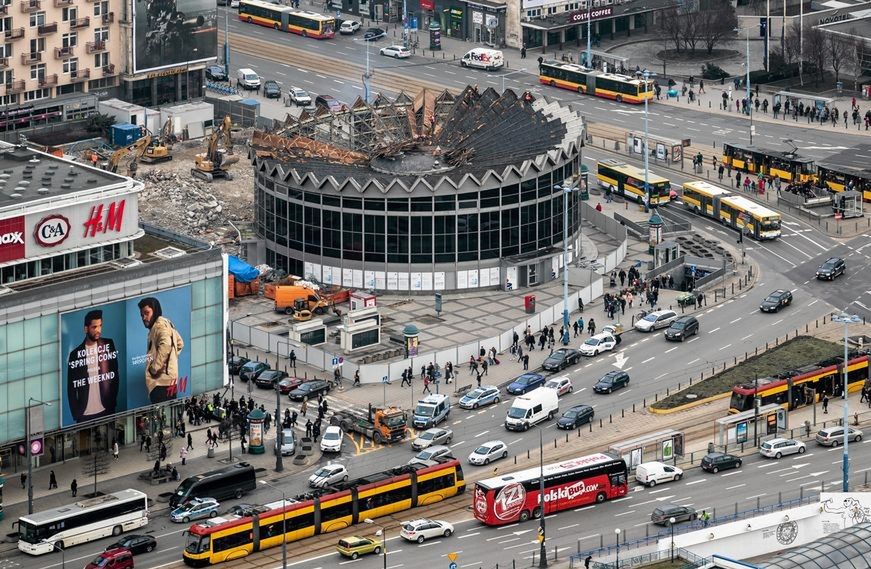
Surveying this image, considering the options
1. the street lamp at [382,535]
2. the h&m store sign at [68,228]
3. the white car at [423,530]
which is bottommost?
the street lamp at [382,535]

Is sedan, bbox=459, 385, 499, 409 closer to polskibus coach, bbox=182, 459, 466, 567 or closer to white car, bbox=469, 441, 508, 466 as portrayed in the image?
white car, bbox=469, 441, 508, 466

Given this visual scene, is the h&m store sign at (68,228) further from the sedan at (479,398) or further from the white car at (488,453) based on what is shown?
the white car at (488,453)

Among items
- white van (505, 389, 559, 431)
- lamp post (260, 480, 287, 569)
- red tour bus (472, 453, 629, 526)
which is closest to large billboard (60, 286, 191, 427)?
lamp post (260, 480, 287, 569)

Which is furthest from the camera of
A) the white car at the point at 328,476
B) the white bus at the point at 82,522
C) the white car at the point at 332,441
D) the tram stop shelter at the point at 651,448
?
the white car at the point at 332,441

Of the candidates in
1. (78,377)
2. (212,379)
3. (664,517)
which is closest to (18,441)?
(78,377)

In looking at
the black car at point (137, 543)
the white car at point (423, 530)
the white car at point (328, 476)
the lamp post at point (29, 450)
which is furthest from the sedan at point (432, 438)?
the lamp post at point (29, 450)

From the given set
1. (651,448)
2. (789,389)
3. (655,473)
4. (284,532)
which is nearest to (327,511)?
(284,532)

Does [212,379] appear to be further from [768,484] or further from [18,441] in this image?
[768,484]
